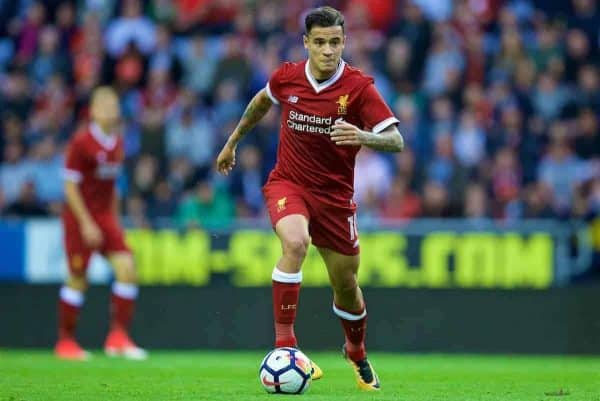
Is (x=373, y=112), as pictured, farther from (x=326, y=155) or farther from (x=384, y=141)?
(x=326, y=155)

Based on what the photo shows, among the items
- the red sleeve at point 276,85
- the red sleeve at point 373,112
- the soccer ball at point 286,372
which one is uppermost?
the red sleeve at point 276,85

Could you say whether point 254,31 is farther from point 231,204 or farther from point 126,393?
point 126,393

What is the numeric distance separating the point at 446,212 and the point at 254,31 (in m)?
4.48

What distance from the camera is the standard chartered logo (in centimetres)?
828

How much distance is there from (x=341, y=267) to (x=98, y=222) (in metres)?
5.13

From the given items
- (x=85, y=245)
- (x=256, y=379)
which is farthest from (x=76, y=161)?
(x=256, y=379)

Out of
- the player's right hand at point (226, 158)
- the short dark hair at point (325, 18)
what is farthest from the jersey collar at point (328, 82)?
the player's right hand at point (226, 158)

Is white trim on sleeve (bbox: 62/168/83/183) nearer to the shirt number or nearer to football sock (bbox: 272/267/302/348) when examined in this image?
the shirt number

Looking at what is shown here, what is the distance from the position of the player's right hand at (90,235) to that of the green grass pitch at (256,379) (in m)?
1.12

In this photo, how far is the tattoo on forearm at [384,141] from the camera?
7.70m

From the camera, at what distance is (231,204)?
615 inches

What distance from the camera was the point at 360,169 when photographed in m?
15.6

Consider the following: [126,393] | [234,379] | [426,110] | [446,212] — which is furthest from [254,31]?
[126,393]

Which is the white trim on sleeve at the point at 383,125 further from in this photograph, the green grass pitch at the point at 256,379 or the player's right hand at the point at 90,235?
the player's right hand at the point at 90,235
